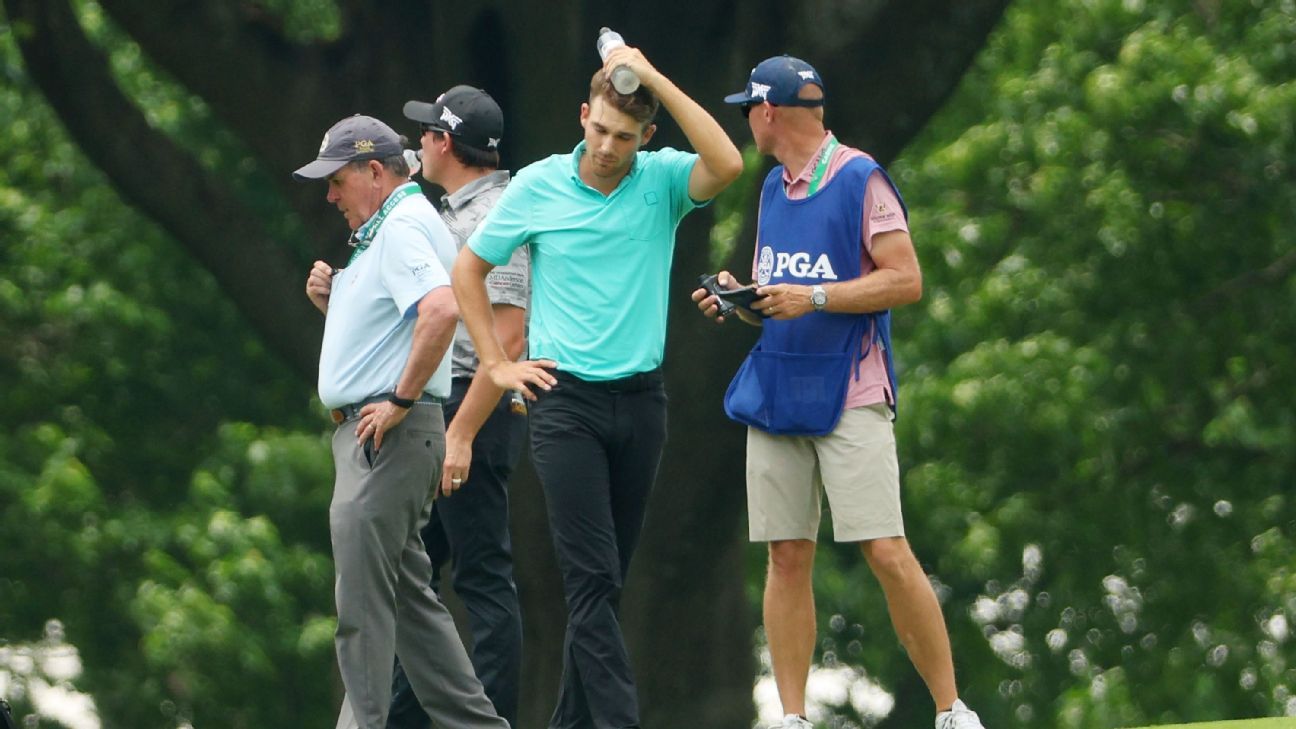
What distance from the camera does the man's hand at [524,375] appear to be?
6266mm

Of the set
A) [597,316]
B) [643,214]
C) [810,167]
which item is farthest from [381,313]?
[810,167]

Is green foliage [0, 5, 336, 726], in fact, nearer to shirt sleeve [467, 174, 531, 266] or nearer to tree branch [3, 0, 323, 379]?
tree branch [3, 0, 323, 379]

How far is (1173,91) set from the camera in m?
14.8

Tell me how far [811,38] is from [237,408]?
895 cm

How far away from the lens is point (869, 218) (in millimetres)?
6332

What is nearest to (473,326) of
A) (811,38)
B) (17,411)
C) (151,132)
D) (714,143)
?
(714,143)

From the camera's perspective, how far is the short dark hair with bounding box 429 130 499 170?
7137 millimetres

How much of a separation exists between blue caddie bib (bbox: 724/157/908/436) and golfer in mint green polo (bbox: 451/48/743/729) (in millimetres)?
235

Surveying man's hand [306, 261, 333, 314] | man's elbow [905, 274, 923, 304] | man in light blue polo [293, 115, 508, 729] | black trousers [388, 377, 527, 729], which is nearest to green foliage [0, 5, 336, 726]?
black trousers [388, 377, 527, 729]

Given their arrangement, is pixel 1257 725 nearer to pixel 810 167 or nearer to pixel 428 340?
pixel 810 167

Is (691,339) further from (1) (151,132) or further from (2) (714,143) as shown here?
(2) (714,143)

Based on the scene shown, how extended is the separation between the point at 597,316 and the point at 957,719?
146 cm

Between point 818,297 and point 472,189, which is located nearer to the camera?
point 818,297

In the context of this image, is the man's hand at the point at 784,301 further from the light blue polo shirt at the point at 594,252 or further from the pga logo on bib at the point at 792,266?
the light blue polo shirt at the point at 594,252
